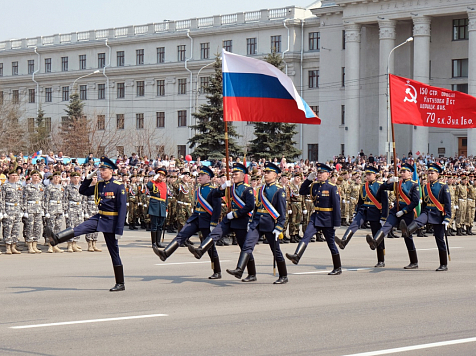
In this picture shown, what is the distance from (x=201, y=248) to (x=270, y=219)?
3.84 feet

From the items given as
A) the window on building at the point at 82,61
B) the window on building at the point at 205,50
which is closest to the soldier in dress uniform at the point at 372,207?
→ the window on building at the point at 205,50

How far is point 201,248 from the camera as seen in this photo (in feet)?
40.6

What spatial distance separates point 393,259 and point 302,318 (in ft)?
24.9

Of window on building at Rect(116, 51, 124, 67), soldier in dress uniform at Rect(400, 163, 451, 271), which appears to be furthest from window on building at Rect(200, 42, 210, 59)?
soldier in dress uniform at Rect(400, 163, 451, 271)

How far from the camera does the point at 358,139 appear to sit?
63719 mm

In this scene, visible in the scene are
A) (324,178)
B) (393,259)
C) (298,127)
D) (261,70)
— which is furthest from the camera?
(298,127)

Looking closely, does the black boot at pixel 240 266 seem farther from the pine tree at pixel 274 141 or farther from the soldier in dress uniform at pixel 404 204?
the pine tree at pixel 274 141

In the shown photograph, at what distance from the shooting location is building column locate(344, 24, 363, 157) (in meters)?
62.2

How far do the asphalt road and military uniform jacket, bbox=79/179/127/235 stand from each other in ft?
3.10

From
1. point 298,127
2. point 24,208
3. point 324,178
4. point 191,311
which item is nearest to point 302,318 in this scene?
point 191,311

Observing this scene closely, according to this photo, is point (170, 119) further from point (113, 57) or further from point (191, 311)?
point (191, 311)

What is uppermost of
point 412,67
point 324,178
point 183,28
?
point 183,28

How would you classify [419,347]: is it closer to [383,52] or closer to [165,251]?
[165,251]

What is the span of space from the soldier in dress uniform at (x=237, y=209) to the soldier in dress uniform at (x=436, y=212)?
3.37 m
